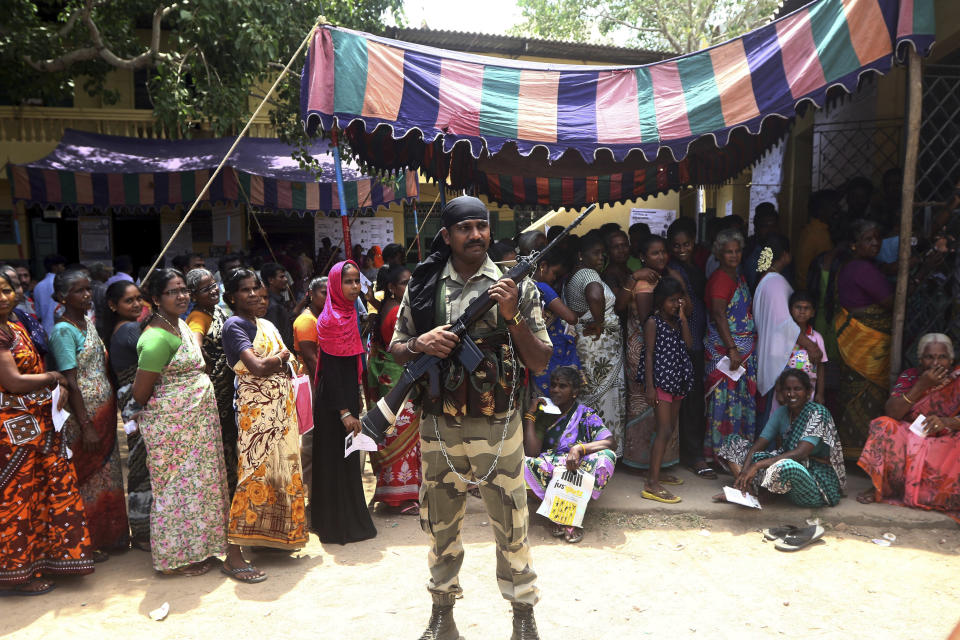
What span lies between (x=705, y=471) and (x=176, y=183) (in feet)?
29.8

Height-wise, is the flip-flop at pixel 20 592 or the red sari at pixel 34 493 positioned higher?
the red sari at pixel 34 493

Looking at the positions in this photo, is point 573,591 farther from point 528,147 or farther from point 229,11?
point 229,11

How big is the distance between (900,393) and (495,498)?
3.28 metres

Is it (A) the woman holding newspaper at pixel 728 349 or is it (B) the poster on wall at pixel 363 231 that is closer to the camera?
(A) the woman holding newspaper at pixel 728 349

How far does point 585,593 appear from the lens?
357 cm

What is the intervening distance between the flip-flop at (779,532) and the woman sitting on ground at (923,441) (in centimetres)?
68

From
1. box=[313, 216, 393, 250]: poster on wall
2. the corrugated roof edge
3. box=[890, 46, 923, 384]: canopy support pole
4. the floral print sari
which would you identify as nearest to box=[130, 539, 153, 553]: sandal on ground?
the floral print sari

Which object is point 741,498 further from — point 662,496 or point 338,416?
point 338,416

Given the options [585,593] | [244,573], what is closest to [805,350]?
[585,593]

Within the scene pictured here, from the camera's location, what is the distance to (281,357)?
3.71 m

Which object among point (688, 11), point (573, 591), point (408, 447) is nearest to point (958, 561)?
point (573, 591)

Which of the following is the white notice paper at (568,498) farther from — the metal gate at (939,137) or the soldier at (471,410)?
the metal gate at (939,137)

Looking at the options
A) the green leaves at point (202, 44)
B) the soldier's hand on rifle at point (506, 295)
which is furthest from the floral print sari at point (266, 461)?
the green leaves at point (202, 44)

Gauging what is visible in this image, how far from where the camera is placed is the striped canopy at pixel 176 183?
1000cm
